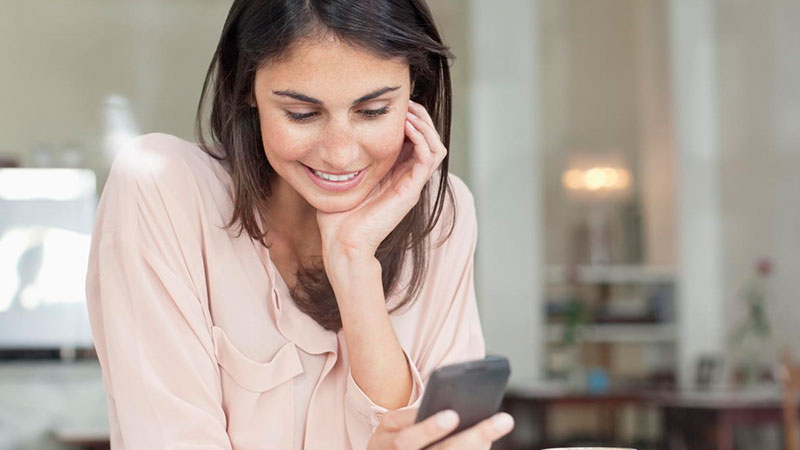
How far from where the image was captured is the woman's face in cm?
113

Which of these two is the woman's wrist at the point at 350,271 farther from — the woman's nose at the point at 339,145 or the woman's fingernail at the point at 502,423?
the woman's fingernail at the point at 502,423

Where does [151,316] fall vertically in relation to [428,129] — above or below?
below

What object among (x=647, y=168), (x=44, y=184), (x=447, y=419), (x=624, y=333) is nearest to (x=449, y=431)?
(x=447, y=419)

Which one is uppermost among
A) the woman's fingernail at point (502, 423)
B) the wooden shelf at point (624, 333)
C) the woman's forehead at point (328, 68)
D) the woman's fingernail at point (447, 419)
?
the woman's forehead at point (328, 68)

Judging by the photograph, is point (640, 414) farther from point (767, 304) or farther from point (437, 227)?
point (437, 227)

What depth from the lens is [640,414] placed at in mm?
7207

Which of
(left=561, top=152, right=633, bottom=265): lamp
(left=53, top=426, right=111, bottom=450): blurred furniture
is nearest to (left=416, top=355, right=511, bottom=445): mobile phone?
(left=53, top=426, right=111, bottom=450): blurred furniture

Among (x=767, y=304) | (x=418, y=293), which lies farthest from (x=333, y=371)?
(x=767, y=304)

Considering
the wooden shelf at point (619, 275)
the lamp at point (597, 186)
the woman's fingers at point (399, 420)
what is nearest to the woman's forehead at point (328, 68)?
the woman's fingers at point (399, 420)

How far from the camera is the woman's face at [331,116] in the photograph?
113 cm

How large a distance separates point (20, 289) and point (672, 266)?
4.17 metres

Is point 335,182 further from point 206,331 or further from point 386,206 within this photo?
point 206,331

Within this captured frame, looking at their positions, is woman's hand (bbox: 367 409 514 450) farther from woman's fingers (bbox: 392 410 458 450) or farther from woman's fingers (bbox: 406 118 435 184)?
woman's fingers (bbox: 406 118 435 184)

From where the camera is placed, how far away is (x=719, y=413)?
16.3 feet
